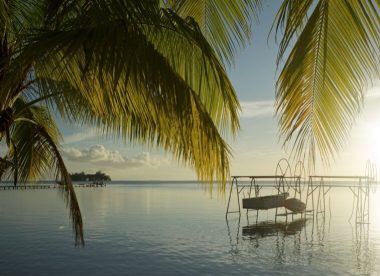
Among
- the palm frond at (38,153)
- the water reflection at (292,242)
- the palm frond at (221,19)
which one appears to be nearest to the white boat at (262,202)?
the water reflection at (292,242)

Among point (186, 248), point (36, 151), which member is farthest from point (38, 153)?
point (186, 248)

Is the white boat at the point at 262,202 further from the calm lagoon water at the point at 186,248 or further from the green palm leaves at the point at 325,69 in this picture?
the green palm leaves at the point at 325,69

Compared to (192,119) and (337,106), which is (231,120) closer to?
(192,119)

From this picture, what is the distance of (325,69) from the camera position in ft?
12.5

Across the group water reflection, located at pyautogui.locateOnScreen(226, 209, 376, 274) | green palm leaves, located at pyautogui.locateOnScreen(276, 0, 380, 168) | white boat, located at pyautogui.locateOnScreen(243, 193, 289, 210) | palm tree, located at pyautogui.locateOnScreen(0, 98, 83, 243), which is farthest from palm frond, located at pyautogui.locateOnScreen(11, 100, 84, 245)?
white boat, located at pyautogui.locateOnScreen(243, 193, 289, 210)

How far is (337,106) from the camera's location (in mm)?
3822

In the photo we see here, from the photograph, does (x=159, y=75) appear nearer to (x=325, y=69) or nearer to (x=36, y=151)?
(x=325, y=69)

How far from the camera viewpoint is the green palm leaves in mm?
3646

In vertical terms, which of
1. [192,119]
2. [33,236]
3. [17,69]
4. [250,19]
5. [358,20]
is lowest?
[33,236]

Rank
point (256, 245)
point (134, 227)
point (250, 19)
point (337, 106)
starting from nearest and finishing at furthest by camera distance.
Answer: point (337, 106)
point (250, 19)
point (256, 245)
point (134, 227)

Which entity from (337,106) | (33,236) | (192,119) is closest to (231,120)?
(192,119)

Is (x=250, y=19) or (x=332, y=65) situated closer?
(x=332, y=65)

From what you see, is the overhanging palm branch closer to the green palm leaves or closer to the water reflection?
the green palm leaves

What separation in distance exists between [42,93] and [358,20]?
5049 millimetres
